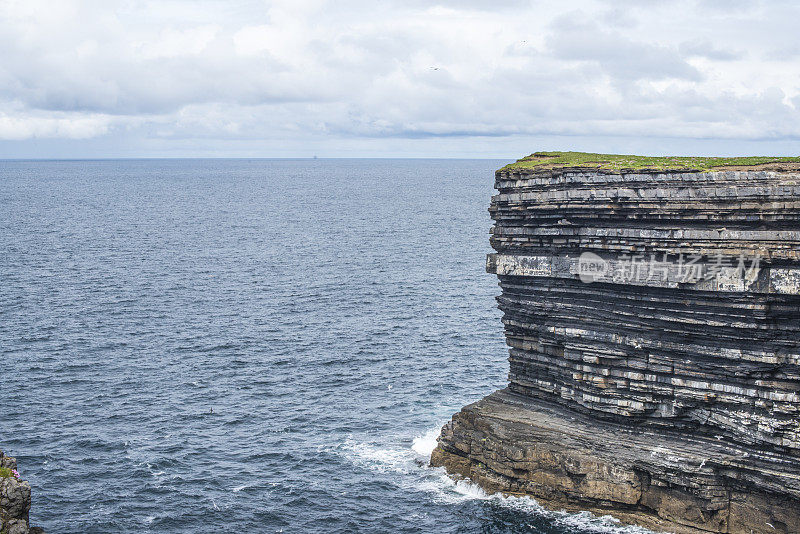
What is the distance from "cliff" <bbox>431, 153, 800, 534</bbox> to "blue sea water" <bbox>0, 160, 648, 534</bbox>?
12.3ft

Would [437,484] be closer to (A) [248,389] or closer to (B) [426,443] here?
(B) [426,443]

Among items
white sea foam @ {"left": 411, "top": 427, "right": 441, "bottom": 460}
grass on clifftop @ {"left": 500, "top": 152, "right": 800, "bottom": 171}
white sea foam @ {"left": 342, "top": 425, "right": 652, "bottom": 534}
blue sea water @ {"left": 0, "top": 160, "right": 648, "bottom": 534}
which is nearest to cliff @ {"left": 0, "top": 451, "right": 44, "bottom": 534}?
blue sea water @ {"left": 0, "top": 160, "right": 648, "bottom": 534}

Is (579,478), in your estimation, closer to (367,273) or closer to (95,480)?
(95,480)

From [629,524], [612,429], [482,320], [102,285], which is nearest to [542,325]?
[612,429]

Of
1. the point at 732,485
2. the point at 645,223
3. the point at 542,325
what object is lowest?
the point at 732,485

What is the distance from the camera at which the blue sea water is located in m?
54.3

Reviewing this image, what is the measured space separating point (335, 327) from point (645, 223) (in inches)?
1873

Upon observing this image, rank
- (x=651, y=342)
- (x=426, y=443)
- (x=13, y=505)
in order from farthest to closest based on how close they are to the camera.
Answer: (x=426, y=443), (x=651, y=342), (x=13, y=505)

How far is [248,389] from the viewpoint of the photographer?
7388 cm

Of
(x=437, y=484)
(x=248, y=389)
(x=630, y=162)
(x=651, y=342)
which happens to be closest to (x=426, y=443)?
(x=437, y=484)

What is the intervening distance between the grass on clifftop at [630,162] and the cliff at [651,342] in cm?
24

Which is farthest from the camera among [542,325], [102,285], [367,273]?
[367,273]

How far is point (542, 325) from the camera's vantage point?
5703cm

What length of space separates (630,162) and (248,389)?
38.4 meters
